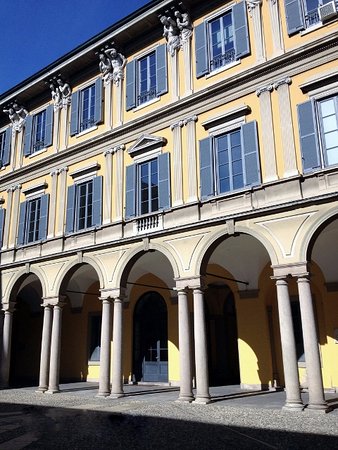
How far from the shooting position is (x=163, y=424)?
855cm

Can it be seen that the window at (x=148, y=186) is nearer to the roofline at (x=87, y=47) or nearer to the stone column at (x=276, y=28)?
the stone column at (x=276, y=28)

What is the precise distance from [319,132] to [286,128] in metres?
0.87

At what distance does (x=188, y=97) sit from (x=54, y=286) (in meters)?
7.87

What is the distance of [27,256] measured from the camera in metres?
16.7

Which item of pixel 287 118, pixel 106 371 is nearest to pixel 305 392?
pixel 106 371

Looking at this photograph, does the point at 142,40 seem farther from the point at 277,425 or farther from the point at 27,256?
the point at 277,425

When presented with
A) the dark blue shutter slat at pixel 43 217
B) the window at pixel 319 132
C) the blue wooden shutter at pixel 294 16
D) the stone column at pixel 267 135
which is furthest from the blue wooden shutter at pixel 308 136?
the dark blue shutter slat at pixel 43 217

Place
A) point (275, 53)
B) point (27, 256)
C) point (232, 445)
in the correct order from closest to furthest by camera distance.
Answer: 1. point (232, 445)
2. point (275, 53)
3. point (27, 256)

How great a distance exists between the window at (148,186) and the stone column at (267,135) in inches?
125

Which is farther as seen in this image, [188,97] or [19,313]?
[19,313]

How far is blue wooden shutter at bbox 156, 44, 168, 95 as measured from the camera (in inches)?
566

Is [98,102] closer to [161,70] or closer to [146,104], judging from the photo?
[146,104]

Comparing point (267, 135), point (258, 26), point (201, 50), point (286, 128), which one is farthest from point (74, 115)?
point (286, 128)

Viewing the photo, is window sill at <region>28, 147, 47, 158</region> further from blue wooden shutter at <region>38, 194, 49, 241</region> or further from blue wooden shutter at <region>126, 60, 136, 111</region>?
blue wooden shutter at <region>126, 60, 136, 111</region>
